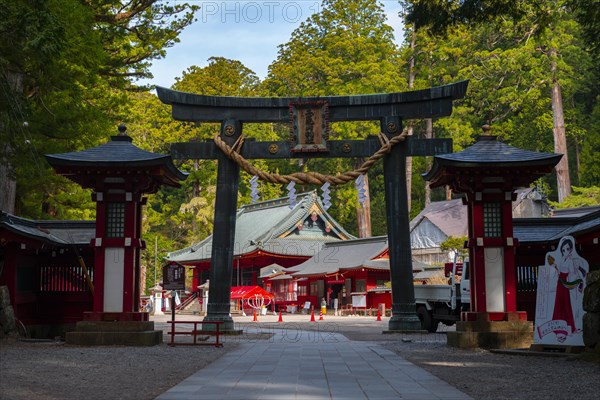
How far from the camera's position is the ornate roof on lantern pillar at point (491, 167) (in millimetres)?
17656

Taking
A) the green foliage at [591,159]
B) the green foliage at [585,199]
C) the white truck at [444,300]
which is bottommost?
the white truck at [444,300]

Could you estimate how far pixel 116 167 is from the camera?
A: 18.2 m

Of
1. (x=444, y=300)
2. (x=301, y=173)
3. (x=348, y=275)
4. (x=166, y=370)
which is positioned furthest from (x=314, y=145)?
(x=348, y=275)

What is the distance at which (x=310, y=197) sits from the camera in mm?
52812

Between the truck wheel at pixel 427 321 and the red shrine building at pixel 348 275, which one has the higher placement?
the red shrine building at pixel 348 275

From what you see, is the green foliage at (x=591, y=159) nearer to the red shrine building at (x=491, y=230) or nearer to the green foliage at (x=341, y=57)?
the green foliage at (x=341, y=57)

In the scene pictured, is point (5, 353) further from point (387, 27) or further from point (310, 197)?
point (387, 27)

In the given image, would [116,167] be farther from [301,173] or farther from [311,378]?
[311,378]

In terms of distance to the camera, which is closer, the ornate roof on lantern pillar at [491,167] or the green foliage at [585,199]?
the ornate roof on lantern pillar at [491,167]

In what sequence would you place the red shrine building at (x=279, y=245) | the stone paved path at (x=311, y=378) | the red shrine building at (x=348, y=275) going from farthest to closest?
1. the red shrine building at (x=279, y=245)
2. the red shrine building at (x=348, y=275)
3. the stone paved path at (x=311, y=378)

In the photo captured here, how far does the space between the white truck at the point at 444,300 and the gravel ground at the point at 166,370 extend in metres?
6.79

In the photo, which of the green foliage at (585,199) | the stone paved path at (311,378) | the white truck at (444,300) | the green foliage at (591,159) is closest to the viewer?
the stone paved path at (311,378)

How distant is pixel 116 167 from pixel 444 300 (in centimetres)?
1322

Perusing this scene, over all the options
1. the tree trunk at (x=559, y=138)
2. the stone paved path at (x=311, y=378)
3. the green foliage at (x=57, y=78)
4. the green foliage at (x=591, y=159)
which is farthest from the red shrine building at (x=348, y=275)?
the stone paved path at (x=311, y=378)
